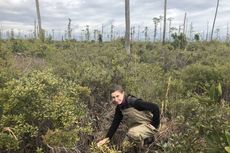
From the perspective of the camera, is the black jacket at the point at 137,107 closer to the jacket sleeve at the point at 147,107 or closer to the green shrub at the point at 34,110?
the jacket sleeve at the point at 147,107

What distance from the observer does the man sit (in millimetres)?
5555

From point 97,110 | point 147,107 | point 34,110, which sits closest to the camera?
point 147,107

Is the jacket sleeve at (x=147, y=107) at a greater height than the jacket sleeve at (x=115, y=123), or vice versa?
the jacket sleeve at (x=147, y=107)

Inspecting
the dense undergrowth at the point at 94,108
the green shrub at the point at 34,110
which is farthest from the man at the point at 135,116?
the green shrub at the point at 34,110

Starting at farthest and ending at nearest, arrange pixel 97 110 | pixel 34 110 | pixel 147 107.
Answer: pixel 97 110, pixel 34 110, pixel 147 107

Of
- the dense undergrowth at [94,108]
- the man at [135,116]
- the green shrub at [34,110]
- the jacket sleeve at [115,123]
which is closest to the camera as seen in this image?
the dense undergrowth at [94,108]

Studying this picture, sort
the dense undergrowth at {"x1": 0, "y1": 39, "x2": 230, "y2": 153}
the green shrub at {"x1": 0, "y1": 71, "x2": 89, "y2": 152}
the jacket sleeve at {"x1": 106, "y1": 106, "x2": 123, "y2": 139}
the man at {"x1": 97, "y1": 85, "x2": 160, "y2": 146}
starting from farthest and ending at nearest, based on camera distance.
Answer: the jacket sleeve at {"x1": 106, "y1": 106, "x2": 123, "y2": 139}, the man at {"x1": 97, "y1": 85, "x2": 160, "y2": 146}, the green shrub at {"x1": 0, "y1": 71, "x2": 89, "y2": 152}, the dense undergrowth at {"x1": 0, "y1": 39, "x2": 230, "y2": 153}

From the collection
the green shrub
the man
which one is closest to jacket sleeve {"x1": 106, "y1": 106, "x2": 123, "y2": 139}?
the man

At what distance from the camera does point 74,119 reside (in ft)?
18.1

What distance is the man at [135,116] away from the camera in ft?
18.2

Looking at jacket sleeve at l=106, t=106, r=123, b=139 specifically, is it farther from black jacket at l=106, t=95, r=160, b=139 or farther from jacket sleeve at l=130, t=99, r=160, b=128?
jacket sleeve at l=130, t=99, r=160, b=128

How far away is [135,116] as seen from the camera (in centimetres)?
571

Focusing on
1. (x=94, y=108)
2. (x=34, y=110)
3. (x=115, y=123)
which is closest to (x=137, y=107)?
(x=115, y=123)

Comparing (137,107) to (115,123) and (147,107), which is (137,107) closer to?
(147,107)
